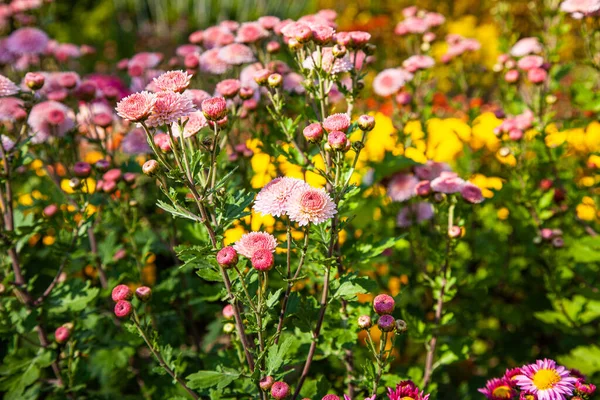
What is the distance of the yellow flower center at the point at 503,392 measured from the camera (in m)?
1.68

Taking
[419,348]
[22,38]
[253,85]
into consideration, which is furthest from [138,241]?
[419,348]

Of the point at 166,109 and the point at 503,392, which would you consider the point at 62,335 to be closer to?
the point at 166,109

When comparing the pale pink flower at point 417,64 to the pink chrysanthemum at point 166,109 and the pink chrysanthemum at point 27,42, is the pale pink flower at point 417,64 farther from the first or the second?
the pink chrysanthemum at point 27,42

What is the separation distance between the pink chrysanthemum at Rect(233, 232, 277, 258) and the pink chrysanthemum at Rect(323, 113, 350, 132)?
43 cm

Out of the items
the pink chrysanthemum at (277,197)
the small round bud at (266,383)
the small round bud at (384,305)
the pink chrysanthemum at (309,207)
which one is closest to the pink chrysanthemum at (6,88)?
the pink chrysanthemum at (277,197)

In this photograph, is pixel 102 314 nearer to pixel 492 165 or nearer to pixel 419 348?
pixel 419 348

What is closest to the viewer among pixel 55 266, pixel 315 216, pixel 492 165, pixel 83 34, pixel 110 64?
pixel 315 216

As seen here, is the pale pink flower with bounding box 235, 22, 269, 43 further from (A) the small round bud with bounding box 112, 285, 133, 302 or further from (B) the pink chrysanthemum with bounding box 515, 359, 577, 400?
(B) the pink chrysanthemum with bounding box 515, 359, 577, 400

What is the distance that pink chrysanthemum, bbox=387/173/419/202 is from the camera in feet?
9.00

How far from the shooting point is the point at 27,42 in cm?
341

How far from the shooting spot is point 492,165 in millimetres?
4043

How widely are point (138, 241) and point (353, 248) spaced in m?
1.33

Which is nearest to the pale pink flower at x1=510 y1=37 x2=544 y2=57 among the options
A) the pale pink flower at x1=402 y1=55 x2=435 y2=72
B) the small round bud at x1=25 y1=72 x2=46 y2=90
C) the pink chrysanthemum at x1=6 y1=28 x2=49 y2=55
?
the pale pink flower at x1=402 y1=55 x2=435 y2=72

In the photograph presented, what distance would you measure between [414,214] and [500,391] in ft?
4.35
